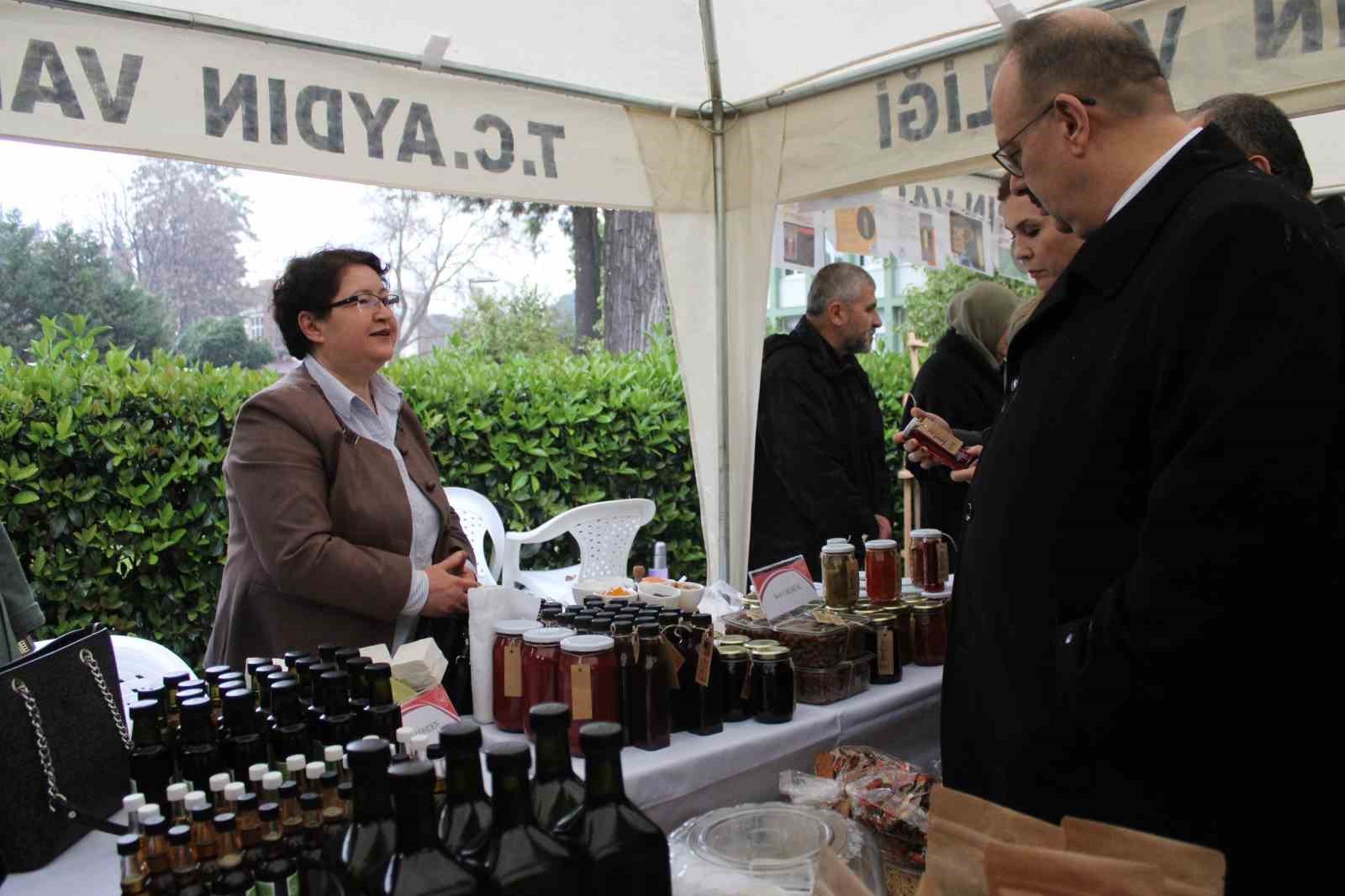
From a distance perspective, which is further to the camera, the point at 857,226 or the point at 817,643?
the point at 857,226

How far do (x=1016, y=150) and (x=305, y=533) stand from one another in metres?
1.70

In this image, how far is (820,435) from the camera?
357cm

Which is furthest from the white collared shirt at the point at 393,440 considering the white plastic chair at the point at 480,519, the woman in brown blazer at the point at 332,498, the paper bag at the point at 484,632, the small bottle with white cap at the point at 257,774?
the white plastic chair at the point at 480,519

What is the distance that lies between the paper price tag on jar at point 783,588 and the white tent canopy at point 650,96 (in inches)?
58.5

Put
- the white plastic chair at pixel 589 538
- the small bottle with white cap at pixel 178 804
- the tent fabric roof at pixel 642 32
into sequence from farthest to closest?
the white plastic chair at pixel 589 538, the tent fabric roof at pixel 642 32, the small bottle with white cap at pixel 178 804

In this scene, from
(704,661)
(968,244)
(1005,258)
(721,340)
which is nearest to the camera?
(704,661)

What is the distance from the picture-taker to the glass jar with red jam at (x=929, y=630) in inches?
94.6

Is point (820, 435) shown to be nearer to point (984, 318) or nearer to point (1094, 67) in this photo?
point (984, 318)

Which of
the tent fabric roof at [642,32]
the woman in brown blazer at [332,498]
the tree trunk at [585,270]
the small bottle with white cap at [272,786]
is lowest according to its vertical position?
the small bottle with white cap at [272,786]

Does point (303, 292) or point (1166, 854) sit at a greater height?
point (303, 292)

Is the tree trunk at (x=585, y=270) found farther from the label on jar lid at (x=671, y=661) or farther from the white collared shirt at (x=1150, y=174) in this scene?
the white collared shirt at (x=1150, y=174)

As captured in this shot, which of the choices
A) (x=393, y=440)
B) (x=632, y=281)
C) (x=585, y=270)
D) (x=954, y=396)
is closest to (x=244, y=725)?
(x=393, y=440)

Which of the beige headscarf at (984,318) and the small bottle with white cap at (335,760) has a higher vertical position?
the beige headscarf at (984,318)

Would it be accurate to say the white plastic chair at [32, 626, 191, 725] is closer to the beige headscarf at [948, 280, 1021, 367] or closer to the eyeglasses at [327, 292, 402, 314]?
the eyeglasses at [327, 292, 402, 314]
